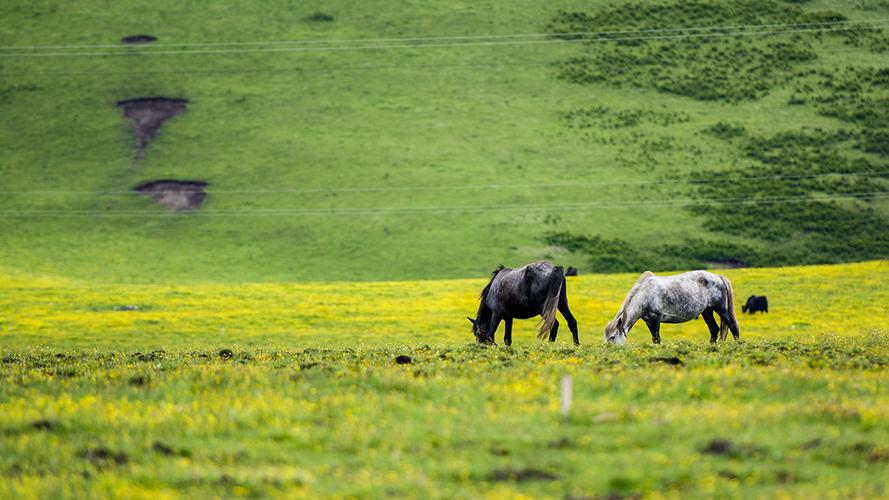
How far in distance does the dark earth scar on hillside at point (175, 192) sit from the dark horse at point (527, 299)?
67847mm

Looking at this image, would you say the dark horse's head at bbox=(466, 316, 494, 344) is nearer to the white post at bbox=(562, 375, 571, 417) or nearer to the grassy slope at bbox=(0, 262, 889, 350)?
the grassy slope at bbox=(0, 262, 889, 350)

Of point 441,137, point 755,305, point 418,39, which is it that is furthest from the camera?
point 418,39

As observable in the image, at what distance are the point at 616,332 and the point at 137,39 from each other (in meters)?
104

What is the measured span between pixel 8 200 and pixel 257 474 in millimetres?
90677

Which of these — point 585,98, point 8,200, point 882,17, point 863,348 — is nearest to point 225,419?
point 863,348

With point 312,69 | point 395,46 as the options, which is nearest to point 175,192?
point 312,69

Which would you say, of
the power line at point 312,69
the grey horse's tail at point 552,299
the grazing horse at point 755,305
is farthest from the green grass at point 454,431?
the power line at point 312,69

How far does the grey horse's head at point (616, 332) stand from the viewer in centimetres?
3109

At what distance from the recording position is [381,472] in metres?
13.7

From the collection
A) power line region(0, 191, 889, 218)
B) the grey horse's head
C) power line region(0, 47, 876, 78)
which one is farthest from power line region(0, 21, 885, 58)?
the grey horse's head

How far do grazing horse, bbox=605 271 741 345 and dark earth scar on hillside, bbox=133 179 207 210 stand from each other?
69673 mm

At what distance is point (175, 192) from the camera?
97750 mm

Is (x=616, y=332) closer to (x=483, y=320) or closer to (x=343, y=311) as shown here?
(x=483, y=320)

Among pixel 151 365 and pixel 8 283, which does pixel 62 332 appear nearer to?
pixel 8 283
